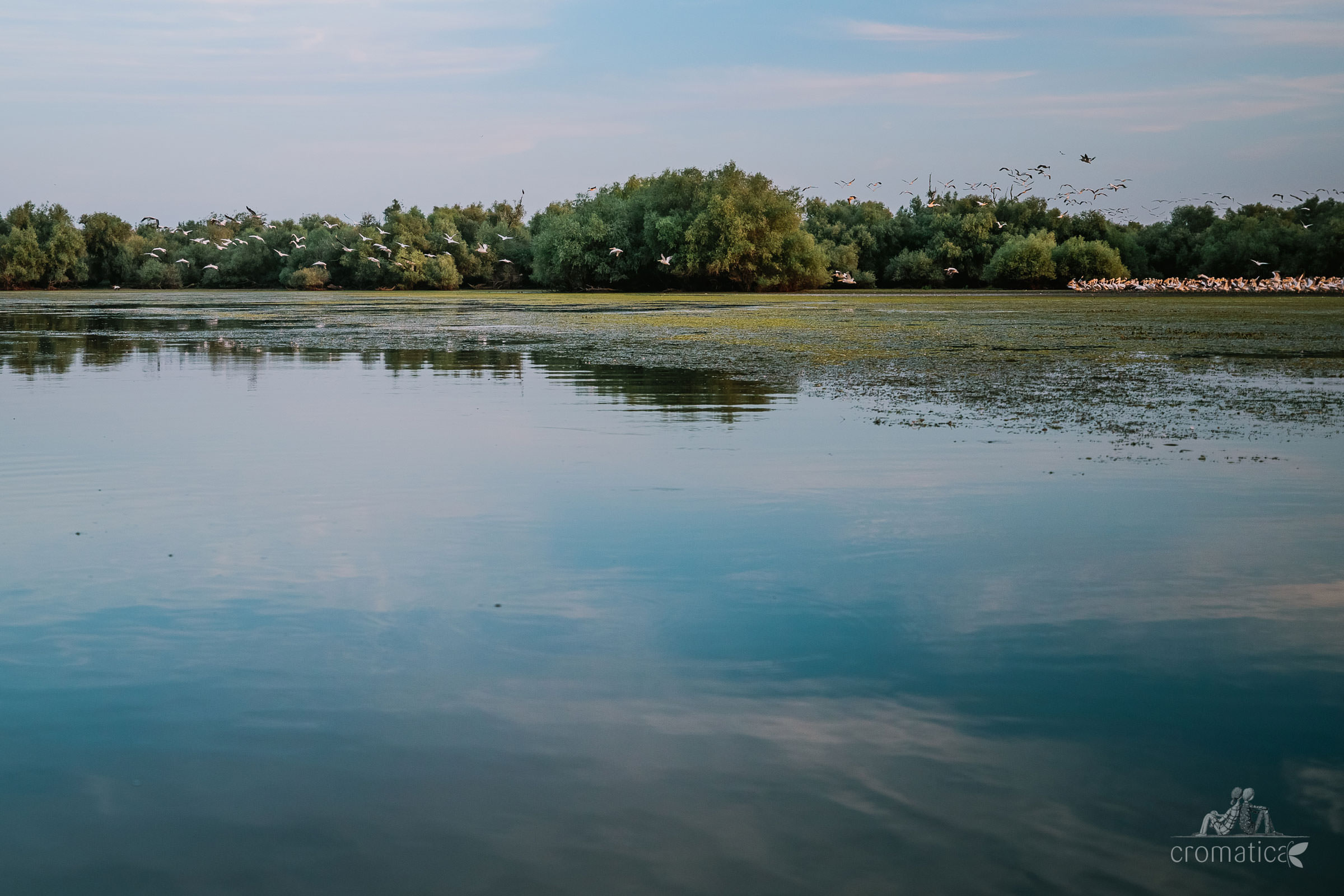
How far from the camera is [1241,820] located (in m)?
3.68

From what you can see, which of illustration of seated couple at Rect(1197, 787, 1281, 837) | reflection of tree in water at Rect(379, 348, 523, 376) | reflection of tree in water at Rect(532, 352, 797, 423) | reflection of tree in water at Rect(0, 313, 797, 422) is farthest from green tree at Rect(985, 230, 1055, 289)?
illustration of seated couple at Rect(1197, 787, 1281, 837)

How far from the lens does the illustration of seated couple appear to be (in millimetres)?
3629

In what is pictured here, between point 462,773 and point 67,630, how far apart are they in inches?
99.4

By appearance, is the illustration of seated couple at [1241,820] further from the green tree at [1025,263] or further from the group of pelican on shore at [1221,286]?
the green tree at [1025,263]

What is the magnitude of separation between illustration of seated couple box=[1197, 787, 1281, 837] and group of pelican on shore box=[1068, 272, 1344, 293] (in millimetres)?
70282

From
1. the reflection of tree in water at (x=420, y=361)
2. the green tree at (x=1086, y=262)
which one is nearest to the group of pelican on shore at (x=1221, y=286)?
the green tree at (x=1086, y=262)

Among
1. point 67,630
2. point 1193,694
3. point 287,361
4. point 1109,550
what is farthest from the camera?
point 287,361

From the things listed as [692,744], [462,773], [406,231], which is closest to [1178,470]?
[692,744]

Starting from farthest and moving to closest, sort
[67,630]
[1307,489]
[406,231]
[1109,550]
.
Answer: [406,231], [1307,489], [1109,550], [67,630]

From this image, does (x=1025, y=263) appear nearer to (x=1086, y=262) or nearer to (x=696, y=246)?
(x=1086, y=262)

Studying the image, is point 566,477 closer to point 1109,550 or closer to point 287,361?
point 1109,550

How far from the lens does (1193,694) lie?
4664 mm

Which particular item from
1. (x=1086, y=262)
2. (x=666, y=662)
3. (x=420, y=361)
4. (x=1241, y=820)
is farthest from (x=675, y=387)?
(x=1086, y=262)

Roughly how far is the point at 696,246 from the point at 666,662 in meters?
70.9
